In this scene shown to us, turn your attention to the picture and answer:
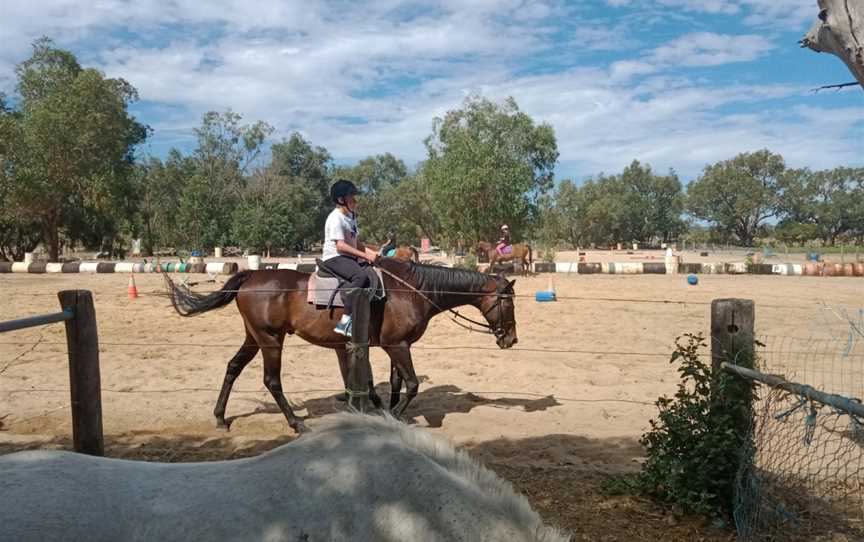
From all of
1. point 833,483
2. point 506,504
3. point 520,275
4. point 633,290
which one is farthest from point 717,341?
point 520,275

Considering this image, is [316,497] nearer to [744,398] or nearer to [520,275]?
[744,398]

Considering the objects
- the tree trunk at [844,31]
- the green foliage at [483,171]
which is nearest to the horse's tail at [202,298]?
the tree trunk at [844,31]

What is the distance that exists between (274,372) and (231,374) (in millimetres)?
481

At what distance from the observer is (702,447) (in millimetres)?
3559

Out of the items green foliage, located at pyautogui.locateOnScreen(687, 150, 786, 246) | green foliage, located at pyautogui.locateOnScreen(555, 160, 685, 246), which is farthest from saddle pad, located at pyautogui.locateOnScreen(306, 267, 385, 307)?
green foliage, located at pyautogui.locateOnScreen(687, 150, 786, 246)

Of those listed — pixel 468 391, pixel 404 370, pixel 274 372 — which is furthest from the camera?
pixel 468 391

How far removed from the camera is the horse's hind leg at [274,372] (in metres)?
5.63

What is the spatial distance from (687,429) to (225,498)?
300cm

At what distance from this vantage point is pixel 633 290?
648 inches

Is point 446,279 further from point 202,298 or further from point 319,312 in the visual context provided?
point 202,298

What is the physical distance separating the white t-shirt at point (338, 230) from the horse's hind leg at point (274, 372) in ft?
3.63

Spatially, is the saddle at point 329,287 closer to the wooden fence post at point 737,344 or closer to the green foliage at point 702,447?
the green foliage at point 702,447

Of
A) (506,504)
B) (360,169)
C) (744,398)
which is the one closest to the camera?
(506,504)

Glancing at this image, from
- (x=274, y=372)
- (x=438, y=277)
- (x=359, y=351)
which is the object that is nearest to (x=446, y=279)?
(x=438, y=277)
